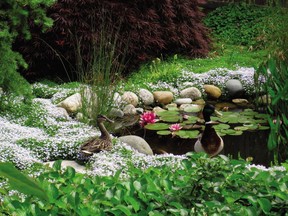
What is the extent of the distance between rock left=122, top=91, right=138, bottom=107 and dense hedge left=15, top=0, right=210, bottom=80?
0.80 meters

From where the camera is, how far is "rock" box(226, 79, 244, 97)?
26.4 ft

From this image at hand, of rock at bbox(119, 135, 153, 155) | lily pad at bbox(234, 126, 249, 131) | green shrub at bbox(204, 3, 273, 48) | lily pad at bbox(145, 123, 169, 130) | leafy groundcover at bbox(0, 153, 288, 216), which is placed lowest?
lily pad at bbox(145, 123, 169, 130)

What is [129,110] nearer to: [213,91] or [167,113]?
[167,113]

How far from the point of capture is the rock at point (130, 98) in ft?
24.3

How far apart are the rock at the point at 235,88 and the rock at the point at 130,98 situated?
1462mm

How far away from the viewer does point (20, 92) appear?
6.26m

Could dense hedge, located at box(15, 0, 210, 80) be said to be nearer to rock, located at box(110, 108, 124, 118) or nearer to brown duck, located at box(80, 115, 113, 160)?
rock, located at box(110, 108, 124, 118)

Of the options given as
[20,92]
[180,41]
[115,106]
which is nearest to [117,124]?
[115,106]

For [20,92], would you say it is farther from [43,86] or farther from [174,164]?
[174,164]

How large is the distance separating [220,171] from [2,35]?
14.0 feet

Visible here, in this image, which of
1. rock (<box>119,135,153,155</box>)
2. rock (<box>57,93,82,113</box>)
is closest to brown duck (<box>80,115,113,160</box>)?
rock (<box>119,135,153,155</box>)

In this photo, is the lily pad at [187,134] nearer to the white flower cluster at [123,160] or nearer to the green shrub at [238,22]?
the white flower cluster at [123,160]

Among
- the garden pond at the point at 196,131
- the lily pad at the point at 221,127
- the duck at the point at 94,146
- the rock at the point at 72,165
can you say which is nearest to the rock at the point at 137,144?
the duck at the point at 94,146

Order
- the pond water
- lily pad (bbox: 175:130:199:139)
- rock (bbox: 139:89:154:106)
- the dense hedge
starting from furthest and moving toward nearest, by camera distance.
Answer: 1. the dense hedge
2. rock (bbox: 139:89:154:106)
3. lily pad (bbox: 175:130:199:139)
4. the pond water
